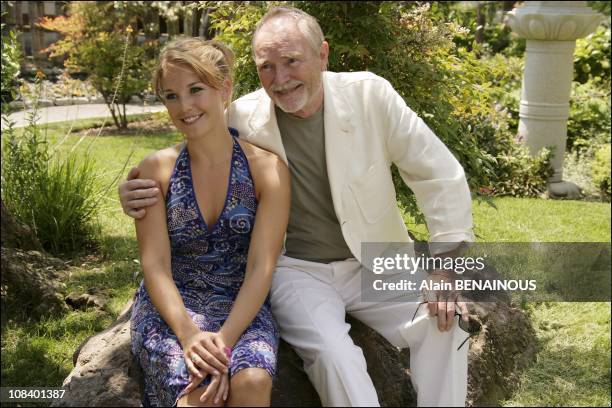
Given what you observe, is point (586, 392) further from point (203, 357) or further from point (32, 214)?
point (32, 214)

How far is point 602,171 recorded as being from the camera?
7977mm

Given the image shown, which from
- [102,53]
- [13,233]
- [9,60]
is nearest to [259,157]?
[13,233]

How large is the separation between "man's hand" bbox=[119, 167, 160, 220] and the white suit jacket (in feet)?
1.56

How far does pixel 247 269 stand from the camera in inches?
104

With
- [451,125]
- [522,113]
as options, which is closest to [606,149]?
[522,113]

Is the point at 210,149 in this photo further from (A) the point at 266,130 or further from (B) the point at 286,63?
(B) the point at 286,63

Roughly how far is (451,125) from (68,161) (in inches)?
117

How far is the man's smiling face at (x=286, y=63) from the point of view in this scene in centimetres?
279

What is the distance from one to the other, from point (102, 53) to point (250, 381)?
1044 cm

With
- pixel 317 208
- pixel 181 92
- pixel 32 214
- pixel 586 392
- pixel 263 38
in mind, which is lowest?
pixel 586 392

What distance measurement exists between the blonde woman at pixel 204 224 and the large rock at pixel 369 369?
0.55ft

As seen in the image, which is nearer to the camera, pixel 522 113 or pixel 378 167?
pixel 378 167

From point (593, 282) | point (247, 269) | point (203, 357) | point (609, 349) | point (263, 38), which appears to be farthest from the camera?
point (593, 282)

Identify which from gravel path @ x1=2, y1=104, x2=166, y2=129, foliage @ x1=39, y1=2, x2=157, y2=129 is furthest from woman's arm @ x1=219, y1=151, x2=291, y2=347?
gravel path @ x1=2, y1=104, x2=166, y2=129
